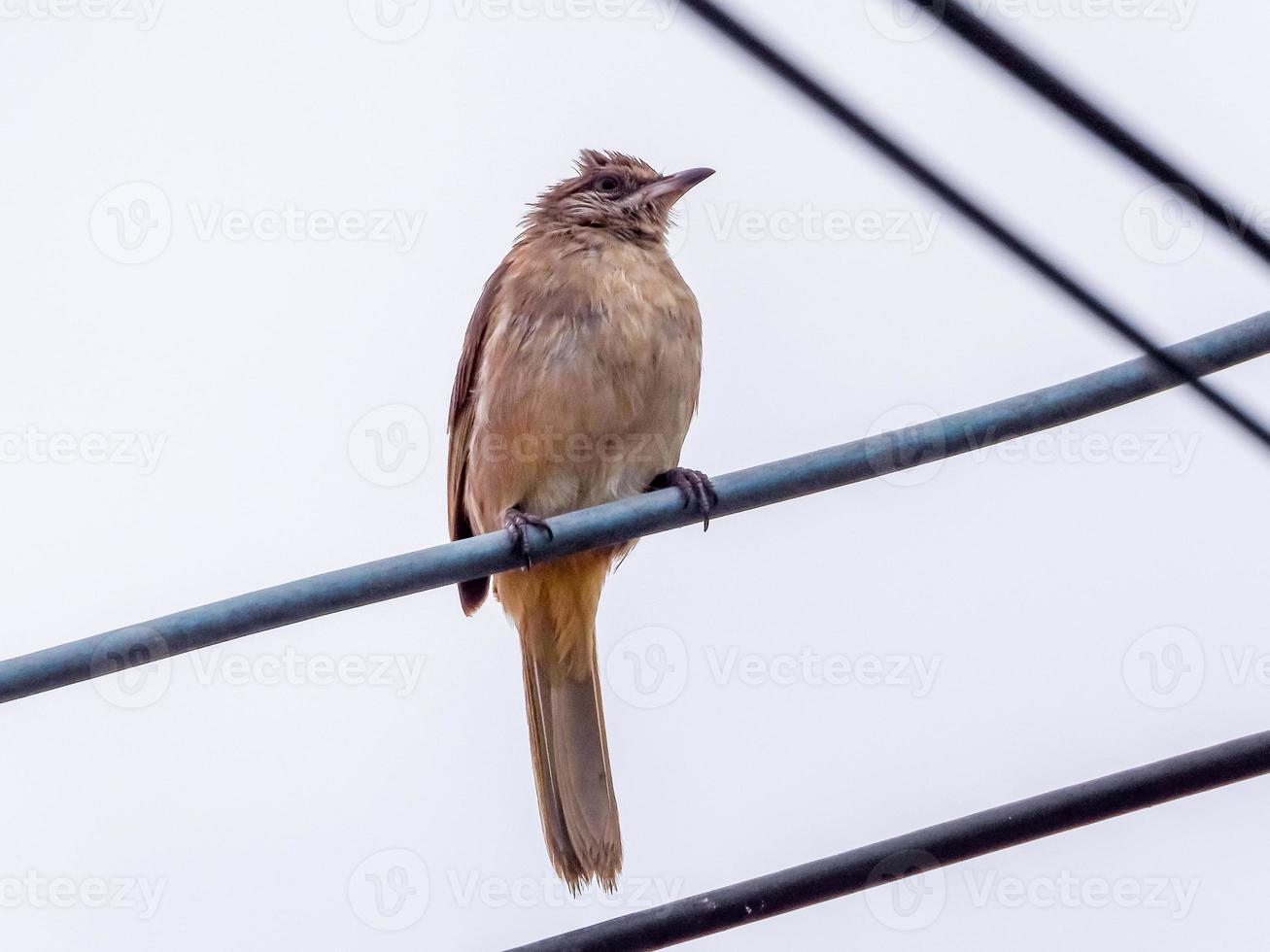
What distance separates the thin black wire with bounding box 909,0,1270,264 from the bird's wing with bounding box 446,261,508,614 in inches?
164

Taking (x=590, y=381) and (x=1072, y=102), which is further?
(x=590, y=381)

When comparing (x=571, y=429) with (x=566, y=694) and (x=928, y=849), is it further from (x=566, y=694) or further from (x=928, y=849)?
(x=928, y=849)

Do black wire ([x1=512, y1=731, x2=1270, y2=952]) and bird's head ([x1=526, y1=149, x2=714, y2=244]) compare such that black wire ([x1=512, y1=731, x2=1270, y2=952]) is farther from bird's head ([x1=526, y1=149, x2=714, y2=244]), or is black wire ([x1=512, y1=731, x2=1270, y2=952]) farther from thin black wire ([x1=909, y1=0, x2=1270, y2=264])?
bird's head ([x1=526, y1=149, x2=714, y2=244])

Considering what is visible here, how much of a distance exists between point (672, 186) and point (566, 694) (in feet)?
7.67

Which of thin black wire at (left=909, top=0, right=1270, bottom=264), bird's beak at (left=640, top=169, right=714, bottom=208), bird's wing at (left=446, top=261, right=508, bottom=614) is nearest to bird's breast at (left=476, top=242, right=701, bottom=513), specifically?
bird's wing at (left=446, top=261, right=508, bottom=614)

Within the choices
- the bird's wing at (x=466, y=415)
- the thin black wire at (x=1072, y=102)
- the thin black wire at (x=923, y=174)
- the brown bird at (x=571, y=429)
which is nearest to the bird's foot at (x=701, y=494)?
the brown bird at (x=571, y=429)

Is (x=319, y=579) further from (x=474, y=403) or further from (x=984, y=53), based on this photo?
(x=474, y=403)

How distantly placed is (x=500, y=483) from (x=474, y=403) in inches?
19.8

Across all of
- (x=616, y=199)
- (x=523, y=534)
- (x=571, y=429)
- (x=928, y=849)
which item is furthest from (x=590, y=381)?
(x=928, y=849)

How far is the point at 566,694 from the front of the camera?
5.82m

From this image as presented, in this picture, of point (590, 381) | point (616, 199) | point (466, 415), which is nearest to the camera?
point (590, 381)

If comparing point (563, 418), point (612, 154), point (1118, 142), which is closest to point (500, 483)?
point (563, 418)

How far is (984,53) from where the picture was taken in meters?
1.74

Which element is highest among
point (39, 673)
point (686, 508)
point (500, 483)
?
point (500, 483)
